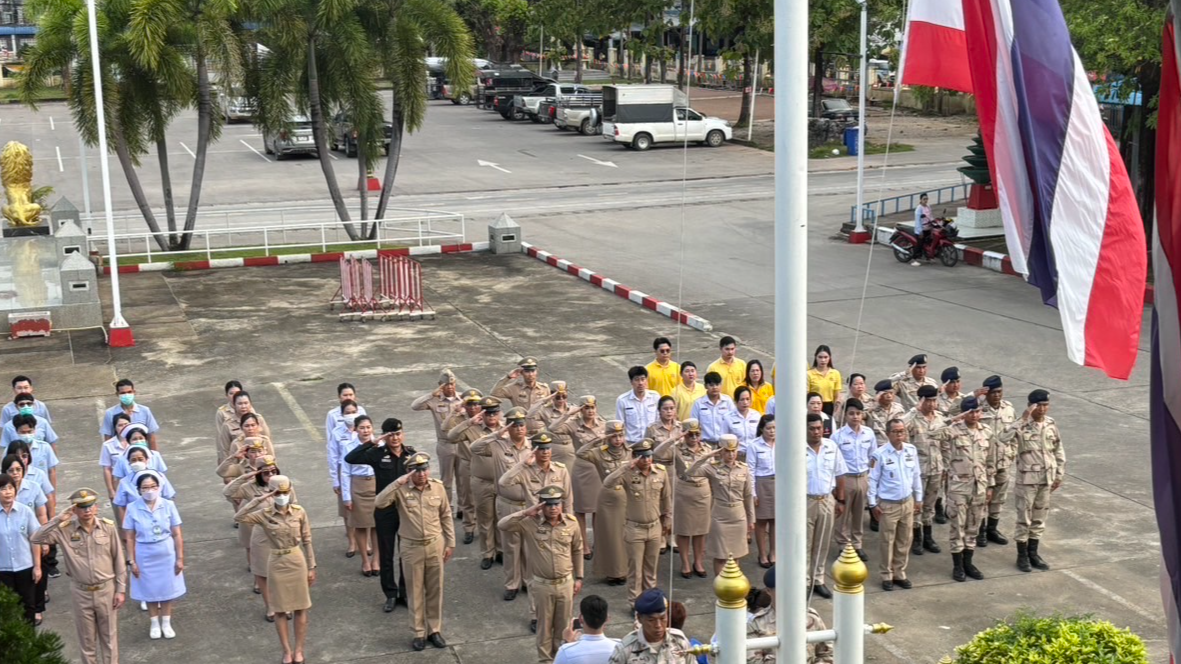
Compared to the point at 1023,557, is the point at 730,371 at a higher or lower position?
higher

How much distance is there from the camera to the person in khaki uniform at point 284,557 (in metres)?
10.4

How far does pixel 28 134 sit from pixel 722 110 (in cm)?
2578

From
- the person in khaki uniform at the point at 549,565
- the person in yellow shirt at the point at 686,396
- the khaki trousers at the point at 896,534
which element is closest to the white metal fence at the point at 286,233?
the person in yellow shirt at the point at 686,396

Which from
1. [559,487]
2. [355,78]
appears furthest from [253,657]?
[355,78]

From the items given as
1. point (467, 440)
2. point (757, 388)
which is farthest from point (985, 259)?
point (467, 440)

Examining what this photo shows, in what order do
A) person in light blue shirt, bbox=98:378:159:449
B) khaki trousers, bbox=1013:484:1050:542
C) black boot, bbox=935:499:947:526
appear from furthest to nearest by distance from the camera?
black boot, bbox=935:499:947:526
person in light blue shirt, bbox=98:378:159:449
khaki trousers, bbox=1013:484:1050:542

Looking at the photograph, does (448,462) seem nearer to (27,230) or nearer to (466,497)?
(466,497)

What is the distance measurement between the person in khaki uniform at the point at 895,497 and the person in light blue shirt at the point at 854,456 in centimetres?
21

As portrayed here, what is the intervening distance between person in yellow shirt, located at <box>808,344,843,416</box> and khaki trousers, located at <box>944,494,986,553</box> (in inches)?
96.9

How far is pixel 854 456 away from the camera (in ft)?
40.1

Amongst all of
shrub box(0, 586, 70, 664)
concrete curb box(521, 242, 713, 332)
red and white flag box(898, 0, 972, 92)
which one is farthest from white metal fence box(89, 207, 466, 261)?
red and white flag box(898, 0, 972, 92)

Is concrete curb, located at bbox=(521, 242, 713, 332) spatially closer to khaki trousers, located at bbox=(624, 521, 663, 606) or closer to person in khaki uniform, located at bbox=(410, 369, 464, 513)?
person in khaki uniform, located at bbox=(410, 369, 464, 513)

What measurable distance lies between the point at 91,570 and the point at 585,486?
13.8ft

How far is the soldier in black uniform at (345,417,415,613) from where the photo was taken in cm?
1141
